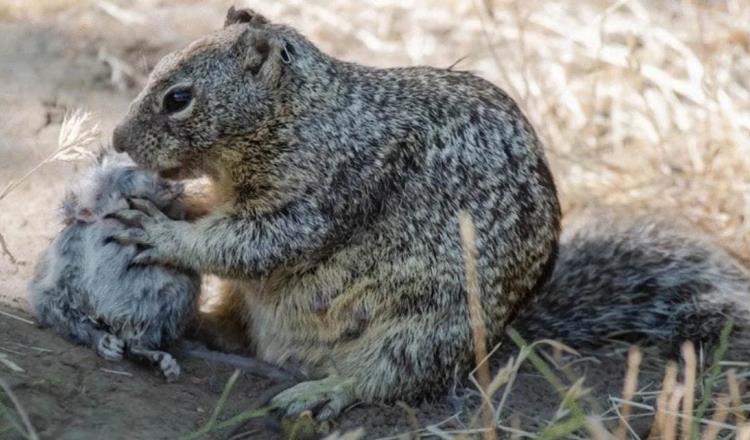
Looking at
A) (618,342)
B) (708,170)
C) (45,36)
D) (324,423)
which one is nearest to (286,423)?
(324,423)

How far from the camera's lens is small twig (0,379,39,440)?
155 inches

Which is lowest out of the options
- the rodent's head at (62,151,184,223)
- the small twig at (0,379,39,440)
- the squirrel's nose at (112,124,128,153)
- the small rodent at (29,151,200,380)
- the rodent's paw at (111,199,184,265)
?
the small twig at (0,379,39,440)

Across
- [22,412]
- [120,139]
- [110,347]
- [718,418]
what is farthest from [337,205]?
[718,418]

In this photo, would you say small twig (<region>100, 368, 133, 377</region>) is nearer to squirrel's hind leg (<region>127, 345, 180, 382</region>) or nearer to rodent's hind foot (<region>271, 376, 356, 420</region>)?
squirrel's hind leg (<region>127, 345, 180, 382</region>)

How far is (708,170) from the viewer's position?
22.2 ft

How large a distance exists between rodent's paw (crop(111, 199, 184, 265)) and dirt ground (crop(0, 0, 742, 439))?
1.38 ft

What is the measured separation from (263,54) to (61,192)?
185 cm

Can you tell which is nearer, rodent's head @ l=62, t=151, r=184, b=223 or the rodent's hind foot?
the rodent's hind foot

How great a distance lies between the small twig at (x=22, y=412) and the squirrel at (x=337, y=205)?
2.82 ft

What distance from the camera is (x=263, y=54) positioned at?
4.88 meters

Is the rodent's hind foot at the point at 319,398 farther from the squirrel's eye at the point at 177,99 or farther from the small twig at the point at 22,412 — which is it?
the squirrel's eye at the point at 177,99

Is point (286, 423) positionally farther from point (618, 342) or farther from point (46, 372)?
point (618, 342)

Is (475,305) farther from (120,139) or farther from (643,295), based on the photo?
(120,139)

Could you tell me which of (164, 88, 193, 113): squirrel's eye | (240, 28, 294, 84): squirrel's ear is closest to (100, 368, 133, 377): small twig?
(164, 88, 193, 113): squirrel's eye
